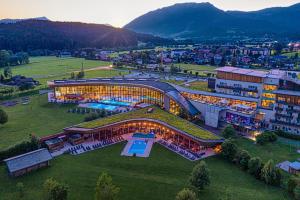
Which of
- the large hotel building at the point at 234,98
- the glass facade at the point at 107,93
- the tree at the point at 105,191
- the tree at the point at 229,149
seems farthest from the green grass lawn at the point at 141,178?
the glass facade at the point at 107,93

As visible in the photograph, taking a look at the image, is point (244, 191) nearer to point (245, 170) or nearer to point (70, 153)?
point (245, 170)

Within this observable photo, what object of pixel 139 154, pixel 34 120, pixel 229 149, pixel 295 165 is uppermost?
pixel 229 149

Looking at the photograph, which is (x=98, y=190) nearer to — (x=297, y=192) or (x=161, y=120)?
(x=297, y=192)

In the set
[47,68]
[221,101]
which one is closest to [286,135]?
[221,101]

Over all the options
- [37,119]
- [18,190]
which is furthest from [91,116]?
[18,190]

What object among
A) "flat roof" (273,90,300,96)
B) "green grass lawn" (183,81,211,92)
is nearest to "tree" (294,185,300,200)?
"flat roof" (273,90,300,96)

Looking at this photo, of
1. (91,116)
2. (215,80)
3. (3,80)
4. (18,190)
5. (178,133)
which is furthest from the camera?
(3,80)
